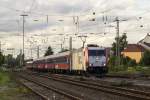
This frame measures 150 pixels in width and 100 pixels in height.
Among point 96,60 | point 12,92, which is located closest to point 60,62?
point 96,60

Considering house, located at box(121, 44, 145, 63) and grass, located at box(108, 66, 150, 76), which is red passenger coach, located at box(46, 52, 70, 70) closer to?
grass, located at box(108, 66, 150, 76)

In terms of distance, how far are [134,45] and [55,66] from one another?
84265mm

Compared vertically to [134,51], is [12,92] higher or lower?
lower

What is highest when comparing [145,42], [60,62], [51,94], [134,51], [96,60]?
[145,42]

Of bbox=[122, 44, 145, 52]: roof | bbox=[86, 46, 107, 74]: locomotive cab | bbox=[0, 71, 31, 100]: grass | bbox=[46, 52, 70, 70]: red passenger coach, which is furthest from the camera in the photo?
bbox=[122, 44, 145, 52]: roof

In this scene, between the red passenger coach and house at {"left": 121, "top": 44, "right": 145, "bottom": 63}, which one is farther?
house at {"left": 121, "top": 44, "right": 145, "bottom": 63}

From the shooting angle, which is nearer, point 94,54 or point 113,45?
point 94,54

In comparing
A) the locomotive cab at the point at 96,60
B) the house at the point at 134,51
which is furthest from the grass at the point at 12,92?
the house at the point at 134,51

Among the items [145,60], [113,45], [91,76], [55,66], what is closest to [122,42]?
[113,45]

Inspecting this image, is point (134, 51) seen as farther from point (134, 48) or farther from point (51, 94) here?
point (51, 94)

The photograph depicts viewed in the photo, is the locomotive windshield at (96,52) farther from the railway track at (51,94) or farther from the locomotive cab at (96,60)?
the railway track at (51,94)

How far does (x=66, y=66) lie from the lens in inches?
2210

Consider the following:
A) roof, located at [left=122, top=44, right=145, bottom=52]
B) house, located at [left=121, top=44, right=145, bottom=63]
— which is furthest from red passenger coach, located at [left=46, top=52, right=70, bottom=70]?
roof, located at [left=122, top=44, right=145, bottom=52]

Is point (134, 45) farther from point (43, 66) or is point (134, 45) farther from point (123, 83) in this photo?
point (123, 83)
